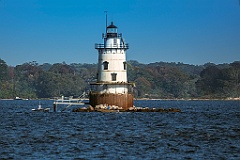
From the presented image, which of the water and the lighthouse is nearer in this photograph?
the water

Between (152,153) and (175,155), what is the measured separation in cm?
173

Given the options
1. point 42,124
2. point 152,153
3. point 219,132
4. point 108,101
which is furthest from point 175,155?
point 108,101

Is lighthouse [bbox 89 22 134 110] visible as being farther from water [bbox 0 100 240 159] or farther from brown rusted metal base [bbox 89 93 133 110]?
water [bbox 0 100 240 159]

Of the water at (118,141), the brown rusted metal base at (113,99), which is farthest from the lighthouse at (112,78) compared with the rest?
the water at (118,141)

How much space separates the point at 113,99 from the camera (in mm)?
90312

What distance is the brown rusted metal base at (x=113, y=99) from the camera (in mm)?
90250

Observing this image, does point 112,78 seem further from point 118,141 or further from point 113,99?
point 118,141

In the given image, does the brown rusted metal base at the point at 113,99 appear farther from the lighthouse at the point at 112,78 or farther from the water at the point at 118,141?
the water at the point at 118,141

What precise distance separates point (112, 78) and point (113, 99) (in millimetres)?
3087

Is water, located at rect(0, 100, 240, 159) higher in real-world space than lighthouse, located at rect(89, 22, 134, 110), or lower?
lower

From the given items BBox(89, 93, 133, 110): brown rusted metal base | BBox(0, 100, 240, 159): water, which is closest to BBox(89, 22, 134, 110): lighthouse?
BBox(89, 93, 133, 110): brown rusted metal base

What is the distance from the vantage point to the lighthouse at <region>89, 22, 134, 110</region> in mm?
90625

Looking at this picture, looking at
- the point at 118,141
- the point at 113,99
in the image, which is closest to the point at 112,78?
the point at 113,99

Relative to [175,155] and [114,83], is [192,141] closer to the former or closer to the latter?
[175,155]
